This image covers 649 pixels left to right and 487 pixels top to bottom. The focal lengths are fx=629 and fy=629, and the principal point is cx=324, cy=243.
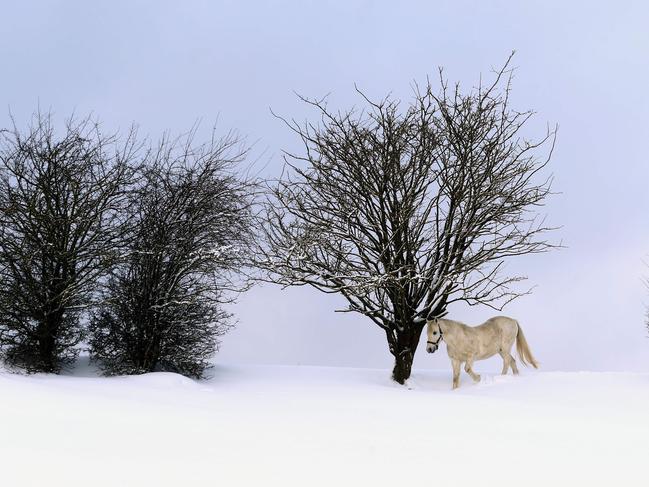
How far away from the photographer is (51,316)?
1384 centimetres

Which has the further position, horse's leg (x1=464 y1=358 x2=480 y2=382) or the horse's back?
the horse's back

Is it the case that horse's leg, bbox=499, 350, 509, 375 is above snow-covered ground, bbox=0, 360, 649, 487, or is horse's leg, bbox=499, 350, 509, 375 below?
above

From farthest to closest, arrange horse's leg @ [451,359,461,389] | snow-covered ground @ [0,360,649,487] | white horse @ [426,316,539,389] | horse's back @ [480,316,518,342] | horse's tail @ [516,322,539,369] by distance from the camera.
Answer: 1. horse's tail @ [516,322,539,369]
2. horse's back @ [480,316,518,342]
3. horse's leg @ [451,359,461,389]
4. white horse @ [426,316,539,389]
5. snow-covered ground @ [0,360,649,487]

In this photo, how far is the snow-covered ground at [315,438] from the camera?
212 inches

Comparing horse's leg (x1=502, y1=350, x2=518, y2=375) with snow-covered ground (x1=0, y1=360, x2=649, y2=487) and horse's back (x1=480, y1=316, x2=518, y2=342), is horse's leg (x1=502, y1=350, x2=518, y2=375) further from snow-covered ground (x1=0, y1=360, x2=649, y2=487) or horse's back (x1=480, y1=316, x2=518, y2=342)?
snow-covered ground (x1=0, y1=360, x2=649, y2=487)

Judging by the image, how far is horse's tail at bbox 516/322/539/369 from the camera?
13492 millimetres

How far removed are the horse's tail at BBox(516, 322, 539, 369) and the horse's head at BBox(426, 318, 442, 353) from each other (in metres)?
2.05

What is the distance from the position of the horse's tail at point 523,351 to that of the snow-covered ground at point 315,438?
244cm

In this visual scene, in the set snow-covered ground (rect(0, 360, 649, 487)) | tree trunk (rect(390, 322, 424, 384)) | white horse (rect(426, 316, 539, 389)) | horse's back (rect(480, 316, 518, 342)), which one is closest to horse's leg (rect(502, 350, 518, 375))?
white horse (rect(426, 316, 539, 389))

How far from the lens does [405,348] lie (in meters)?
13.7

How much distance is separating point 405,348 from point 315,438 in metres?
7.22

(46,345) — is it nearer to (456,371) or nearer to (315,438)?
(456,371)

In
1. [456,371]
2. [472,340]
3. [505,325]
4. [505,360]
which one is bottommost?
[456,371]

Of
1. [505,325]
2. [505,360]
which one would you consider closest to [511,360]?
[505,360]
